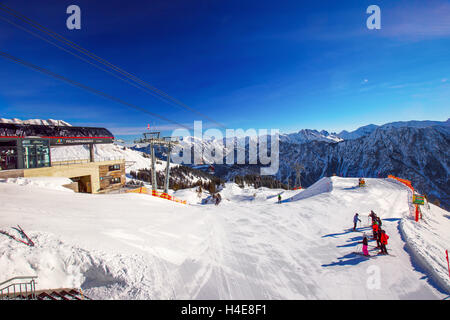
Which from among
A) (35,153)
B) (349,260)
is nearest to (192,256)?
(349,260)

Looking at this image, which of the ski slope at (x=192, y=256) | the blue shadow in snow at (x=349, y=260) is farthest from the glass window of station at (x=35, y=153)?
the blue shadow in snow at (x=349, y=260)

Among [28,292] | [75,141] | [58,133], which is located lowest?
[28,292]

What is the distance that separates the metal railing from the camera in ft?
20.2

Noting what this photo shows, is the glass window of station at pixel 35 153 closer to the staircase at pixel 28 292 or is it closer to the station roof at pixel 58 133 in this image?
the station roof at pixel 58 133

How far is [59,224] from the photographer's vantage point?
9.57 meters

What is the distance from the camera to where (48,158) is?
945 inches

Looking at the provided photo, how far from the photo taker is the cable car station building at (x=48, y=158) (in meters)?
20.8

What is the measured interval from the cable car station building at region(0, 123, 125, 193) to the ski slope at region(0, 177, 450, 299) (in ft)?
28.3

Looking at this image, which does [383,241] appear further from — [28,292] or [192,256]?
[28,292]

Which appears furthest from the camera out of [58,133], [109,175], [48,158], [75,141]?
[109,175]

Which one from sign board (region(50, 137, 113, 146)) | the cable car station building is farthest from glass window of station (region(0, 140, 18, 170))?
sign board (region(50, 137, 113, 146))

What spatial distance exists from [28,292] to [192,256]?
6.53m

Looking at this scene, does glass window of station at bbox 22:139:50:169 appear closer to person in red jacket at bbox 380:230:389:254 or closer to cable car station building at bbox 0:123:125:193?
cable car station building at bbox 0:123:125:193
